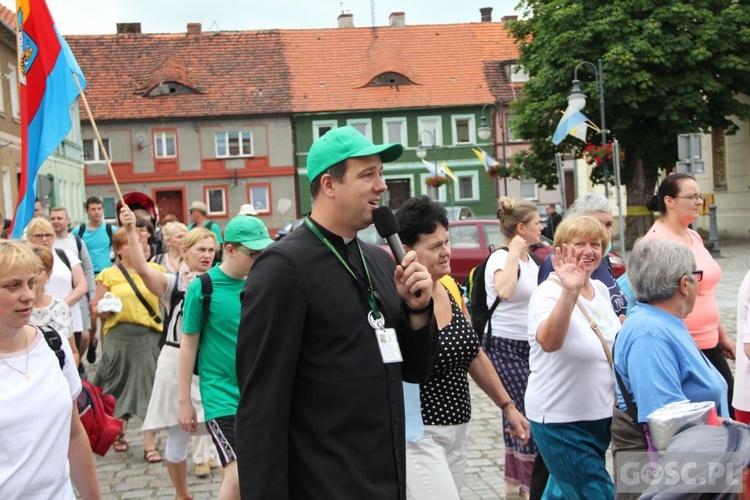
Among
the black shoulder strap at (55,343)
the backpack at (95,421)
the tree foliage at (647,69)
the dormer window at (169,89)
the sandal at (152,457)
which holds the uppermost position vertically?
the dormer window at (169,89)

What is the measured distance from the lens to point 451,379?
15.1 feet

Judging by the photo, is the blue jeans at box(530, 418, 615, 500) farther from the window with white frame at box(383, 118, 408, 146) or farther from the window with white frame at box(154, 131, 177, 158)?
the window with white frame at box(154, 131, 177, 158)

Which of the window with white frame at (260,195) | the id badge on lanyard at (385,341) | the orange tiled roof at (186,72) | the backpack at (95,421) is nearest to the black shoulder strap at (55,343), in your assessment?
the backpack at (95,421)

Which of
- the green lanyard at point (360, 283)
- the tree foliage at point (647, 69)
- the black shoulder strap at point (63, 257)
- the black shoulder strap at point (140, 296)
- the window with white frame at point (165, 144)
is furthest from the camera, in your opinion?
the window with white frame at point (165, 144)

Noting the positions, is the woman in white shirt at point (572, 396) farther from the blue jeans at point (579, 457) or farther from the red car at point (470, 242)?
the red car at point (470, 242)

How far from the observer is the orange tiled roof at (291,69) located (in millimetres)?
51594

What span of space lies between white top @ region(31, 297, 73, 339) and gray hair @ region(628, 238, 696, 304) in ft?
12.3

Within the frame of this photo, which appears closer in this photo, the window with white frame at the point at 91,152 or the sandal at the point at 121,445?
the sandal at the point at 121,445

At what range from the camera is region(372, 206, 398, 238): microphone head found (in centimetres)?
306

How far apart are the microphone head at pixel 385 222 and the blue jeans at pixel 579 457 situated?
1.96 meters

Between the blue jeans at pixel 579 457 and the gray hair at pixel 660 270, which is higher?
the gray hair at pixel 660 270

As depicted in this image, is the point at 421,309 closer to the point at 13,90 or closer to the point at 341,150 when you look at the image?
the point at 341,150

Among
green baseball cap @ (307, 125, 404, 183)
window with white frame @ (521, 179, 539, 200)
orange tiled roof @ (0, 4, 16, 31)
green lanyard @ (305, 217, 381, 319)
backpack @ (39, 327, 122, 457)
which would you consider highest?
orange tiled roof @ (0, 4, 16, 31)

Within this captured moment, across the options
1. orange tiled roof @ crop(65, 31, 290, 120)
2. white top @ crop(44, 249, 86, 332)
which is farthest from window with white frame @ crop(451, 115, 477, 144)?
white top @ crop(44, 249, 86, 332)
